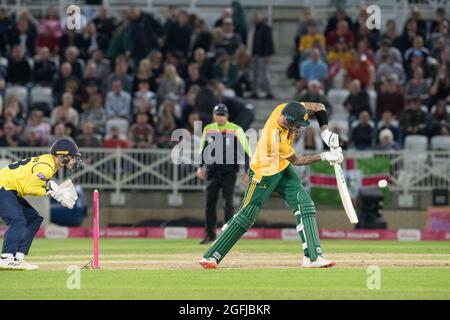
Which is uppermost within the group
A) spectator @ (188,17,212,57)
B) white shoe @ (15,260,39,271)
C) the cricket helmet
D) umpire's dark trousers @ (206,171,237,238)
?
spectator @ (188,17,212,57)

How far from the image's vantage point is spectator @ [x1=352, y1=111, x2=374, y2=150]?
30.1 m

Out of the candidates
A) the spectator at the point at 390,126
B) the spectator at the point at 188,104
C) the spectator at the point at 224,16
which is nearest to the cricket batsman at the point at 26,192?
the spectator at the point at 188,104

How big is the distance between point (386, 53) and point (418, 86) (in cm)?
121

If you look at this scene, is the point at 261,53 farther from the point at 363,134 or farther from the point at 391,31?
the point at 363,134

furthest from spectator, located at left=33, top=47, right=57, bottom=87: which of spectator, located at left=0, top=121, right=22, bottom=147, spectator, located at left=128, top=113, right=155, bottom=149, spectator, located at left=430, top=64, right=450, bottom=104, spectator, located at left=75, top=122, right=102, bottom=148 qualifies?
spectator, located at left=430, top=64, right=450, bottom=104

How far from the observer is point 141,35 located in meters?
32.8

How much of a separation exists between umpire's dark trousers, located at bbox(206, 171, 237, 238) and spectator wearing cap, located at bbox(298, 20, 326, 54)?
8.78m

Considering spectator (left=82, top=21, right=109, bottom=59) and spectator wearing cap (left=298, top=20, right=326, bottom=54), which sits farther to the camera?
spectator (left=82, top=21, right=109, bottom=59)

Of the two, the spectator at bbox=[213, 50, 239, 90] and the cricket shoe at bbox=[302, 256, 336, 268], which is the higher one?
the spectator at bbox=[213, 50, 239, 90]

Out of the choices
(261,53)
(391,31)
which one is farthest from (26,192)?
(391,31)

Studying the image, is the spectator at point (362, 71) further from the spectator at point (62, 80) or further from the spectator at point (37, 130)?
the spectator at point (37, 130)

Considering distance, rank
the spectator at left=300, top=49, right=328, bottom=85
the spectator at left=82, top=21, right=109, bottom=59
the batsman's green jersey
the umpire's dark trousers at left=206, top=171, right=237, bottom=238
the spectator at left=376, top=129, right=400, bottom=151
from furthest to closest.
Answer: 1. the spectator at left=82, top=21, right=109, bottom=59
2. the spectator at left=300, top=49, right=328, bottom=85
3. the spectator at left=376, top=129, right=400, bottom=151
4. the umpire's dark trousers at left=206, top=171, right=237, bottom=238
5. the batsman's green jersey

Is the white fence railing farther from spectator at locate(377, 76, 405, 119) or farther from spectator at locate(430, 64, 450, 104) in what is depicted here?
spectator at locate(430, 64, 450, 104)

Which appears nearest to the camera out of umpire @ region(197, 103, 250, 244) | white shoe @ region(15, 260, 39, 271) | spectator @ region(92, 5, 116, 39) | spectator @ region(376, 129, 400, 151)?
white shoe @ region(15, 260, 39, 271)
